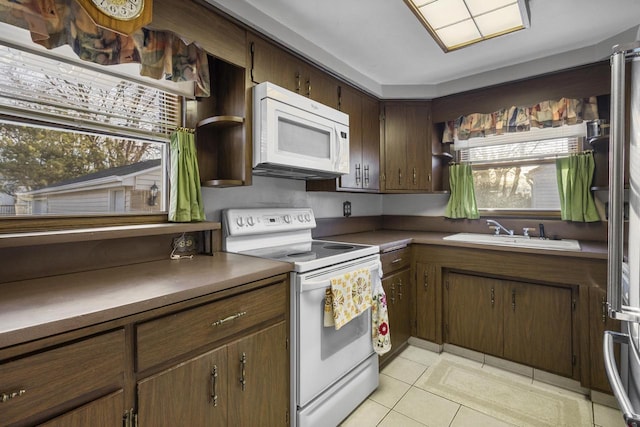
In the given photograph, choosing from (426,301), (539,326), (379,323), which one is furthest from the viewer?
(426,301)

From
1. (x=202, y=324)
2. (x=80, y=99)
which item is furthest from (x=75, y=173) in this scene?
(x=202, y=324)

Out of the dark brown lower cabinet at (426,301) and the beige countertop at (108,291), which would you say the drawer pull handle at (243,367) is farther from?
the dark brown lower cabinet at (426,301)

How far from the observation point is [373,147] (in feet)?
9.00

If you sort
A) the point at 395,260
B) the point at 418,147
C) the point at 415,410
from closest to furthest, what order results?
1. the point at 415,410
2. the point at 395,260
3. the point at 418,147

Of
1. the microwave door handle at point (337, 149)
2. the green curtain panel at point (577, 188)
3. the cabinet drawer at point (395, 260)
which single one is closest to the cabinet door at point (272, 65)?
the microwave door handle at point (337, 149)

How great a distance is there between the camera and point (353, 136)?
251 centimetres

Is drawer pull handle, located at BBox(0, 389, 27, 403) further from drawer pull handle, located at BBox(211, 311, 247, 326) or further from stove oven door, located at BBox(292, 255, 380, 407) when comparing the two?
stove oven door, located at BBox(292, 255, 380, 407)

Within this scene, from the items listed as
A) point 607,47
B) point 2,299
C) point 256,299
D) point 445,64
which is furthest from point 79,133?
point 607,47

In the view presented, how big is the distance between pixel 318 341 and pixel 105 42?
1674 millimetres

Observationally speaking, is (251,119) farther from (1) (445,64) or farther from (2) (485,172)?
(2) (485,172)

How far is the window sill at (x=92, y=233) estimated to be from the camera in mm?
1112

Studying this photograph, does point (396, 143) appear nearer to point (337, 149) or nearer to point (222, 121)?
point (337, 149)

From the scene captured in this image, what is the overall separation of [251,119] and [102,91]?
27.5 inches

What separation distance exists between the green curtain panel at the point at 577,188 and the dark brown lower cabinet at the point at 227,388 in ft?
7.65
